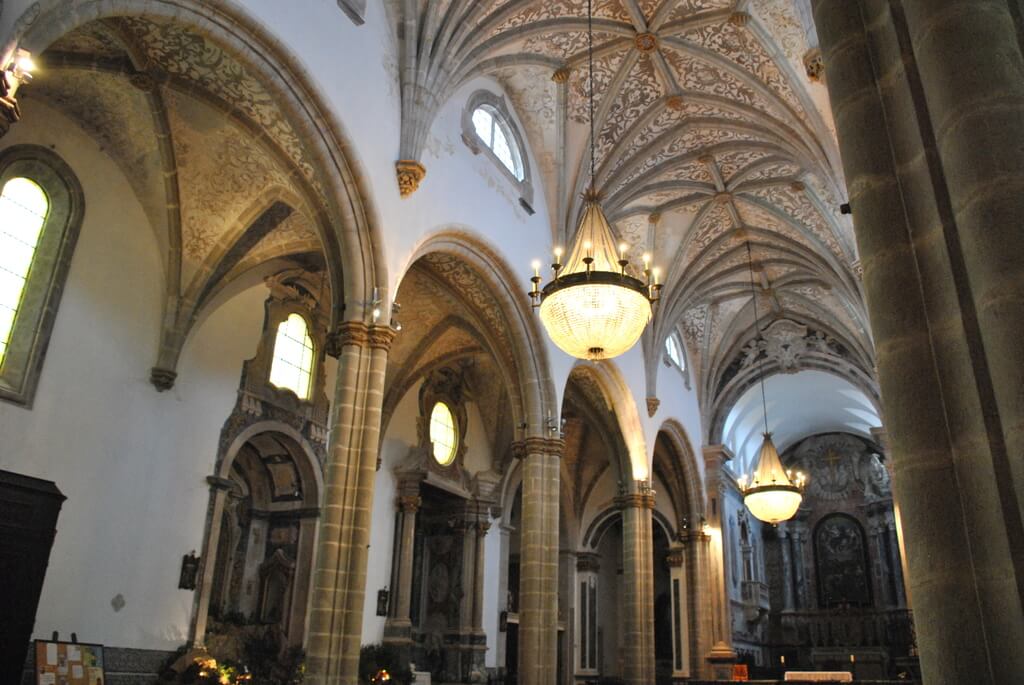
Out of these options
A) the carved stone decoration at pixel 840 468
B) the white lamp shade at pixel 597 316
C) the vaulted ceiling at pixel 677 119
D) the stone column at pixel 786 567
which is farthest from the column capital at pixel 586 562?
the white lamp shade at pixel 597 316

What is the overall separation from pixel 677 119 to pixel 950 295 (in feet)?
38.4

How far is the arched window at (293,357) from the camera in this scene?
1331cm

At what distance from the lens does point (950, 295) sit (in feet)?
10.0

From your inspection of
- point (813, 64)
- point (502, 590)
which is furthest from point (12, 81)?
point (502, 590)

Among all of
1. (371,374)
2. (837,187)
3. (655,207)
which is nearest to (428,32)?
(371,374)

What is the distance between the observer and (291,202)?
33.1ft

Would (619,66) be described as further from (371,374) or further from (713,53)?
(371,374)

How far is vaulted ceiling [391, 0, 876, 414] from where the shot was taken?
11.0m

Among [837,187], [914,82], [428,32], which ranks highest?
[428,32]

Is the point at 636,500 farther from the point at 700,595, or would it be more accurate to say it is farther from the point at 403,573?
the point at 403,573

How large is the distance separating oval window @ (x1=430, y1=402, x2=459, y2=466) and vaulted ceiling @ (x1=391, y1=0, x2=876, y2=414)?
4.91m

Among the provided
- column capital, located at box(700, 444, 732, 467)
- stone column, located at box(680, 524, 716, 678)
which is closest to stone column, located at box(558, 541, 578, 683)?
stone column, located at box(680, 524, 716, 678)

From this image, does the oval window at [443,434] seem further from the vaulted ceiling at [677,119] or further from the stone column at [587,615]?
the stone column at [587,615]

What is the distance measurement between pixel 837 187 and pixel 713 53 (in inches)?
111
